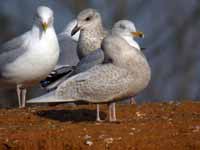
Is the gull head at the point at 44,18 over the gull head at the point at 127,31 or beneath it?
over

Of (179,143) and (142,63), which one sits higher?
(142,63)

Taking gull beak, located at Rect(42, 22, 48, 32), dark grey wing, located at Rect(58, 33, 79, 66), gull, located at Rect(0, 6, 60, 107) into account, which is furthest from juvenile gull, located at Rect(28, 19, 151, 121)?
dark grey wing, located at Rect(58, 33, 79, 66)

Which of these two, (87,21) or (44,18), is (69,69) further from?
(87,21)

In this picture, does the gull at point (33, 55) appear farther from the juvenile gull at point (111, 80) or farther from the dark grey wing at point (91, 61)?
the juvenile gull at point (111, 80)

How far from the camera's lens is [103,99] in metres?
9.05

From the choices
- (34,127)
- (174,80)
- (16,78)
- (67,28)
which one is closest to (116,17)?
(174,80)

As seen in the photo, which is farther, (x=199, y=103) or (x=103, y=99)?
(x=199, y=103)

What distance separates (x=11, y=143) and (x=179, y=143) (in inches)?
51.3

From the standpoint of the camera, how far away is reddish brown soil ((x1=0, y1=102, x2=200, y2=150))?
827cm

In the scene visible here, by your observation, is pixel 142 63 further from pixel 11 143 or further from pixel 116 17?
pixel 116 17

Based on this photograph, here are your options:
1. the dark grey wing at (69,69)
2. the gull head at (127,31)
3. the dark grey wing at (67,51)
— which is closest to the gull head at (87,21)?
the dark grey wing at (67,51)

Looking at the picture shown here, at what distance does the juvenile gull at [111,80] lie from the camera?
29.6ft

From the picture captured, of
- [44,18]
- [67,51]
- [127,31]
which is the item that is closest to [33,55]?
[44,18]

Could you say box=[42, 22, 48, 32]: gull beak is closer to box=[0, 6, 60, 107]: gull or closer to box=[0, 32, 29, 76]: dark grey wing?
box=[0, 6, 60, 107]: gull
